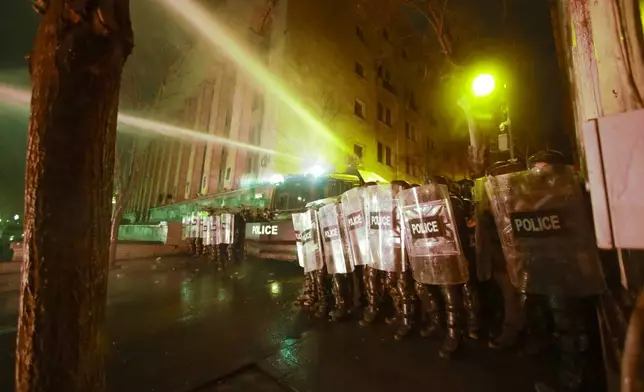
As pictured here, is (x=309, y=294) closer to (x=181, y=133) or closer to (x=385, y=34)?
(x=385, y=34)

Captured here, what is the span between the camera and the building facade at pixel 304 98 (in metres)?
18.0

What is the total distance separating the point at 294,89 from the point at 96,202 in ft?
57.5

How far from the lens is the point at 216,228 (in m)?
11.7

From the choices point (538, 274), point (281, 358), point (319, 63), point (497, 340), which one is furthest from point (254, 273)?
point (319, 63)

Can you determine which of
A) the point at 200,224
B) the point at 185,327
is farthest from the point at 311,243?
the point at 200,224

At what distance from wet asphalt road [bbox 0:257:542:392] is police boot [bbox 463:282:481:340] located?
0.81 feet

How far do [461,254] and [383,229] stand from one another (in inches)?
40.5

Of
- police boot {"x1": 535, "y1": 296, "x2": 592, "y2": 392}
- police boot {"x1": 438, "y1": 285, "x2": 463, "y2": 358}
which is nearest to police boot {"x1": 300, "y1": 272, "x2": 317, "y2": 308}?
police boot {"x1": 438, "y1": 285, "x2": 463, "y2": 358}

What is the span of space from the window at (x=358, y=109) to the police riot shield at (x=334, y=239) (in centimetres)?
1802

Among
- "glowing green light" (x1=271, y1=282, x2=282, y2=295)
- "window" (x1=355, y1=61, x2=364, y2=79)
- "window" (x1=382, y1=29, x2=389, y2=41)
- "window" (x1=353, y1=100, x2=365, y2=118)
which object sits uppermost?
"window" (x1=382, y1=29, x2=389, y2=41)

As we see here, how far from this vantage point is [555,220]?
8.06ft

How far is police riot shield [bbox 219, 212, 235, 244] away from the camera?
10852 mm

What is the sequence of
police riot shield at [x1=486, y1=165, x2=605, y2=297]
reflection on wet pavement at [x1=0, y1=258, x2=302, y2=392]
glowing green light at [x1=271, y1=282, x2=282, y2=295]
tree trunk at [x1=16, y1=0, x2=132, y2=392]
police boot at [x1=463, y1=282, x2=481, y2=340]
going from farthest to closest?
glowing green light at [x1=271, y1=282, x2=282, y2=295] → police boot at [x1=463, y1=282, x2=481, y2=340] → reflection on wet pavement at [x1=0, y1=258, x2=302, y2=392] → police riot shield at [x1=486, y1=165, x2=605, y2=297] → tree trunk at [x1=16, y1=0, x2=132, y2=392]

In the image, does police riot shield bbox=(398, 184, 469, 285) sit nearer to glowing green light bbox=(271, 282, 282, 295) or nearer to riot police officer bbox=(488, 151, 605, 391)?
riot police officer bbox=(488, 151, 605, 391)
